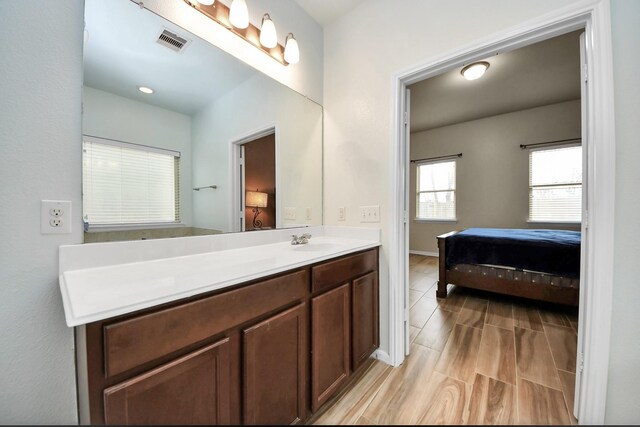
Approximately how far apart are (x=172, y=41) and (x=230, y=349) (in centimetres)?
147

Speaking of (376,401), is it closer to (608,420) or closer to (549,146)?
(608,420)

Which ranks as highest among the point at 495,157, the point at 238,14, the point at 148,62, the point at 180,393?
the point at 238,14

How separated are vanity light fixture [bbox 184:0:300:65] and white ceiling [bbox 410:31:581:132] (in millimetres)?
2222

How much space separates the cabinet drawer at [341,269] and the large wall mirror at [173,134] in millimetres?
615

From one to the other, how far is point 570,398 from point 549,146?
4260 mm

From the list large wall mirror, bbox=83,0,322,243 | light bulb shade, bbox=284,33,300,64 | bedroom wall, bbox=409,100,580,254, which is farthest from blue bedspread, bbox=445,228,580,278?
light bulb shade, bbox=284,33,300,64

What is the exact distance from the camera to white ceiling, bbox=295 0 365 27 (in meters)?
1.77

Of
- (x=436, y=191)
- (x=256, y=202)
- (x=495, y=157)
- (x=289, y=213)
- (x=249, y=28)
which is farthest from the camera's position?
(x=436, y=191)

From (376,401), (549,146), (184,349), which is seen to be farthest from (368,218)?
(549,146)

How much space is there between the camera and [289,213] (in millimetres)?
1811

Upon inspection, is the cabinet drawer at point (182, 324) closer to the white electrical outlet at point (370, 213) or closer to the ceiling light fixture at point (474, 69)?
the white electrical outlet at point (370, 213)

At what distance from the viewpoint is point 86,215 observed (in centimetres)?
95

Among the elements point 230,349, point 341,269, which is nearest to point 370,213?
point 341,269

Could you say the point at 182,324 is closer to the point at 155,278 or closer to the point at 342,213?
the point at 155,278
